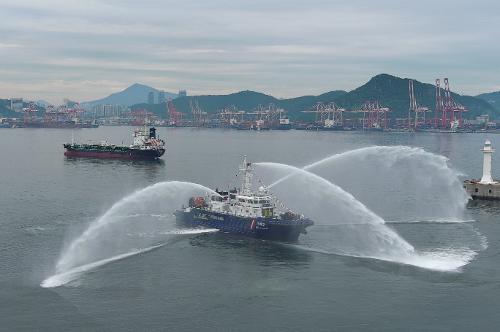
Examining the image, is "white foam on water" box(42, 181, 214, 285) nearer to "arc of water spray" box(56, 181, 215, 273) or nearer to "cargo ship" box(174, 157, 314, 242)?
"arc of water spray" box(56, 181, 215, 273)

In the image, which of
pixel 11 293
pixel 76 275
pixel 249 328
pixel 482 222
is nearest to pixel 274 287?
pixel 249 328

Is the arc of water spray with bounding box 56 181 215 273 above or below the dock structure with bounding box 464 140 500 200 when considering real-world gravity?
below

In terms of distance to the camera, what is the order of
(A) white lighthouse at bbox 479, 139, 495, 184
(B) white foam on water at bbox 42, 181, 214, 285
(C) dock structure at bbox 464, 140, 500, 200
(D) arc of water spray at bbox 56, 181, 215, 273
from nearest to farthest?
(D) arc of water spray at bbox 56, 181, 215, 273
(B) white foam on water at bbox 42, 181, 214, 285
(C) dock structure at bbox 464, 140, 500, 200
(A) white lighthouse at bbox 479, 139, 495, 184

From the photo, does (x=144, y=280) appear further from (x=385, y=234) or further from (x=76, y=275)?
(x=385, y=234)

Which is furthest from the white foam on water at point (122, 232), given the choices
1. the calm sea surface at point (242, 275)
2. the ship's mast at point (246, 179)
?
the ship's mast at point (246, 179)

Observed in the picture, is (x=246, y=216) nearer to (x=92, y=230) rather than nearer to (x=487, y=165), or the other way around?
(x=92, y=230)

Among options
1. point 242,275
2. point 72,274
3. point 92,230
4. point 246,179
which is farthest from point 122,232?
point 242,275

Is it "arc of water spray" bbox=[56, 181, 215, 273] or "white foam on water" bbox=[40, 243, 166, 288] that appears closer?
"white foam on water" bbox=[40, 243, 166, 288]

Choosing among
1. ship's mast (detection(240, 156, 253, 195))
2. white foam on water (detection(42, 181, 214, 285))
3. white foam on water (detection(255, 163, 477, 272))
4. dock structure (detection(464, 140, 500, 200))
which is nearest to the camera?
white foam on water (detection(42, 181, 214, 285))

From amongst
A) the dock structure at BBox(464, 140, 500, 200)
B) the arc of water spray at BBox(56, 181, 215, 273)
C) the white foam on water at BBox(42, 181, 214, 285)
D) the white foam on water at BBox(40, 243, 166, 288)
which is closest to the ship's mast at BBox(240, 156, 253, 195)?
the arc of water spray at BBox(56, 181, 215, 273)
